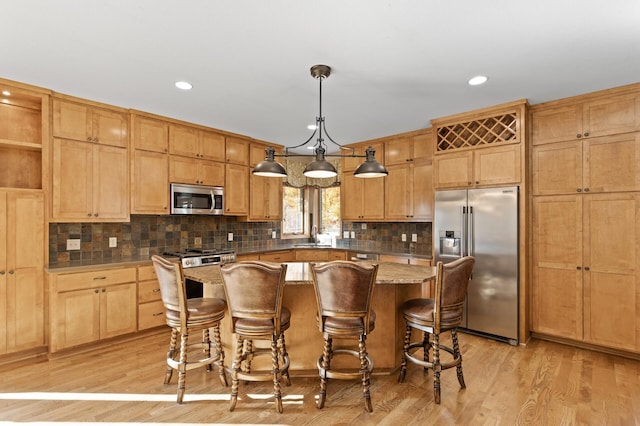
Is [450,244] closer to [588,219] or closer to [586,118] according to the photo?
[588,219]

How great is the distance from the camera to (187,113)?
3.88 metres

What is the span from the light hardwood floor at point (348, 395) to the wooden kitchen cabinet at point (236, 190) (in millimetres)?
2262

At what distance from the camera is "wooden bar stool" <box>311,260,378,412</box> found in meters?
2.16

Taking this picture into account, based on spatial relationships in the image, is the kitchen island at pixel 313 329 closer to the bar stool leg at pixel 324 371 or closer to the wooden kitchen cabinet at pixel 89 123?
the bar stool leg at pixel 324 371

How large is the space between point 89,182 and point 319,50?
2.85 metres

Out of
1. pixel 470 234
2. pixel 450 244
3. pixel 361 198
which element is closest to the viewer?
pixel 470 234

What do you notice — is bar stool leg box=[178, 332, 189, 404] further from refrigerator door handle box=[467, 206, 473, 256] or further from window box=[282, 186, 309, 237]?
window box=[282, 186, 309, 237]

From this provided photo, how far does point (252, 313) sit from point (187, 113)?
9.03 ft

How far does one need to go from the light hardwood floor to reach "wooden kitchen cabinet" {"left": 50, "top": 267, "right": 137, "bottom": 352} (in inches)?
9.6

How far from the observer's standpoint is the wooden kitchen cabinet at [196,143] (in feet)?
13.7

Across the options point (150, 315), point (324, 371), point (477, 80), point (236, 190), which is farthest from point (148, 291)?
point (477, 80)

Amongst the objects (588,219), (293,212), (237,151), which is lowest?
(588,219)

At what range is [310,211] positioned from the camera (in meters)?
6.19

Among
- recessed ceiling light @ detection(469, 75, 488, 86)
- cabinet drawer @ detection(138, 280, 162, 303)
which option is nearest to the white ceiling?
recessed ceiling light @ detection(469, 75, 488, 86)
